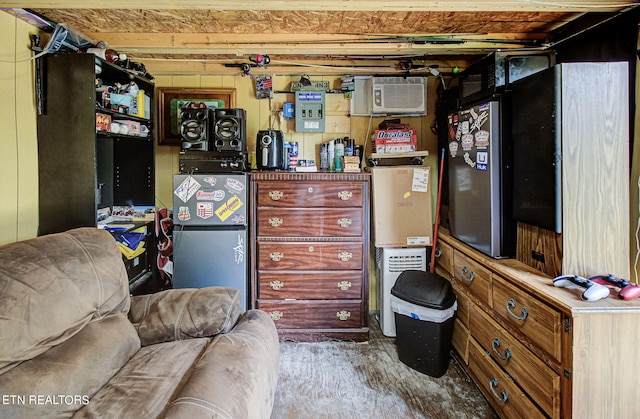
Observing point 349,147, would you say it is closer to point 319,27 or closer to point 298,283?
point 319,27

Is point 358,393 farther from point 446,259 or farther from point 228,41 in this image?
Result: point 228,41

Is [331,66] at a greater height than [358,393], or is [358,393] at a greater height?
[331,66]

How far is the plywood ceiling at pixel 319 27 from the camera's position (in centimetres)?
190

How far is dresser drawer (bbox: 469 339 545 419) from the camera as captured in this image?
1675 mm

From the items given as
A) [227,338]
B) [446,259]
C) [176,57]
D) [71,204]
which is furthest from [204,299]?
[176,57]

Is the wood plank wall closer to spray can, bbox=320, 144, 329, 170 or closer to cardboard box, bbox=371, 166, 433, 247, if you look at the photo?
spray can, bbox=320, 144, 329, 170

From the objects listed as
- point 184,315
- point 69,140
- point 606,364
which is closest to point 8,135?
point 69,140

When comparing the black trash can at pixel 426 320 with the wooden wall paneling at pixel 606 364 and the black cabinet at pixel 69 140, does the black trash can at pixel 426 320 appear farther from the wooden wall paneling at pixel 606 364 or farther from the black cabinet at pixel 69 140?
the black cabinet at pixel 69 140

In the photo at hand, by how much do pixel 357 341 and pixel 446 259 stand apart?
3.03 ft

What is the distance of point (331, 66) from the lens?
3104 mm

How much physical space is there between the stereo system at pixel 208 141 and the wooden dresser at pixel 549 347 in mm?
1815

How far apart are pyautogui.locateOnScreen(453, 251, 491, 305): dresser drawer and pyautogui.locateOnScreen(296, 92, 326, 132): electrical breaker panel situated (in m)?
1.57

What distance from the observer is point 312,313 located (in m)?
2.81

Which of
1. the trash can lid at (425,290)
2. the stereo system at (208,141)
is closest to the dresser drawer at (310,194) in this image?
the stereo system at (208,141)
